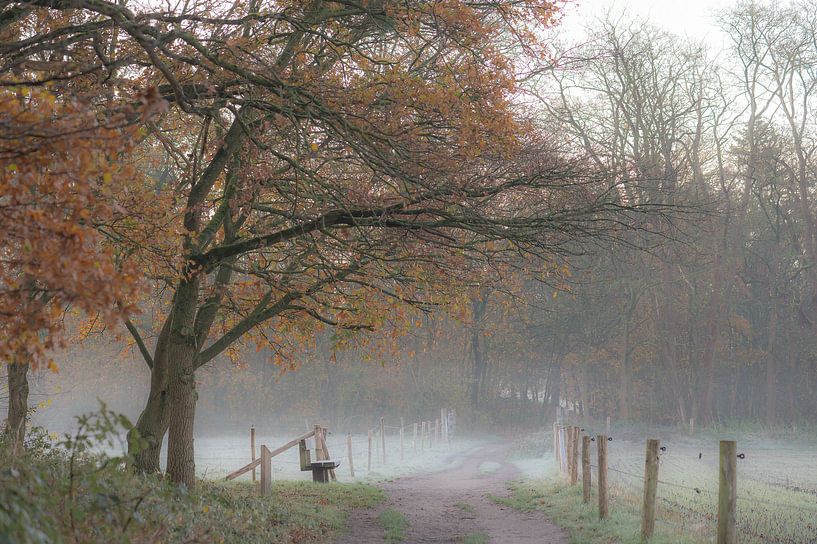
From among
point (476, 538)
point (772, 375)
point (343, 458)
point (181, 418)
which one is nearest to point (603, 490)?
point (476, 538)

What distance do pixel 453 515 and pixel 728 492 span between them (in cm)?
683

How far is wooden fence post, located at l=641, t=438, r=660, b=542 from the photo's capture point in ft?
36.9

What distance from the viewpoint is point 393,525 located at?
13445 mm

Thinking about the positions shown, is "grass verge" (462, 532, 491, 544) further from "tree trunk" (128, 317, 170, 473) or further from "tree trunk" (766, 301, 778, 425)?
"tree trunk" (766, 301, 778, 425)

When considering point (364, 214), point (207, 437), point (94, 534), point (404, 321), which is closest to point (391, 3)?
point (364, 214)

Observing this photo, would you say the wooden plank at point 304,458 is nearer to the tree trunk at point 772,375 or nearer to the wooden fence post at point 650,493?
the wooden fence post at point 650,493

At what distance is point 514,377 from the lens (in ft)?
192

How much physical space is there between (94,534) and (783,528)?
9.83 m

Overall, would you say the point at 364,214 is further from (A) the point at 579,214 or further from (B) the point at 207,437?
(B) the point at 207,437

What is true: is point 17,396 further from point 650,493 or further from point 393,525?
point 650,493

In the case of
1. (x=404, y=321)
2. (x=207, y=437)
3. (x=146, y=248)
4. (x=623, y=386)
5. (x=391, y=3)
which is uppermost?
(x=391, y=3)

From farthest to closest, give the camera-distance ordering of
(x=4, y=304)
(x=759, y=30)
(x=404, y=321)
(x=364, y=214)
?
(x=759, y=30), (x=404, y=321), (x=364, y=214), (x=4, y=304)

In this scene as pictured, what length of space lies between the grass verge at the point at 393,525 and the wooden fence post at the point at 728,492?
451 centimetres

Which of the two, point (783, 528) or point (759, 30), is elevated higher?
point (759, 30)
